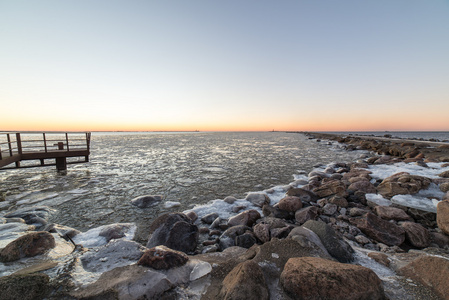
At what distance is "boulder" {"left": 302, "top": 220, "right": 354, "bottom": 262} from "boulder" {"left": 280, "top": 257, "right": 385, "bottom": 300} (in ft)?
3.06

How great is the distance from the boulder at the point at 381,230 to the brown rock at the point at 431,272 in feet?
4.88

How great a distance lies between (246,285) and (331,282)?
0.97m

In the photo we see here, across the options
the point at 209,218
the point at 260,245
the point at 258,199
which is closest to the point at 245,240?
the point at 260,245

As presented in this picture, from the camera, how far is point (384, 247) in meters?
3.63

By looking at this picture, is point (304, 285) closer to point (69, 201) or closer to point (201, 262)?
point (201, 262)

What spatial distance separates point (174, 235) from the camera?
13.2 ft

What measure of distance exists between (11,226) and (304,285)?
666 cm

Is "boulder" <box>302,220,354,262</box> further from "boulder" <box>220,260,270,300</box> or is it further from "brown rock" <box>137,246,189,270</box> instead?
"brown rock" <box>137,246,189,270</box>

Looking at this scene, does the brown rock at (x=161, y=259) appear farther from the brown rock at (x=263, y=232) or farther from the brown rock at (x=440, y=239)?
the brown rock at (x=440, y=239)

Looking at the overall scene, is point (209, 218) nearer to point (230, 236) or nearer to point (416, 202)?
point (230, 236)

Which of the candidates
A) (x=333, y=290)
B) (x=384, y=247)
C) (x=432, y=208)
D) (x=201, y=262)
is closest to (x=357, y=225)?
(x=384, y=247)

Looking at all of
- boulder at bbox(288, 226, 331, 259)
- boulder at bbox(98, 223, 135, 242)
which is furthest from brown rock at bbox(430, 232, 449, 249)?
boulder at bbox(98, 223, 135, 242)

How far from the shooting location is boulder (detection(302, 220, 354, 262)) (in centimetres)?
303

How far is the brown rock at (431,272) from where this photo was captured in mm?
2119
